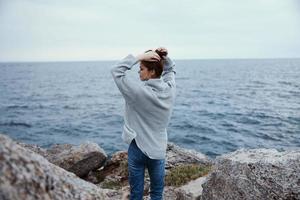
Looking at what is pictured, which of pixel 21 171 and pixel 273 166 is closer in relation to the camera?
pixel 21 171

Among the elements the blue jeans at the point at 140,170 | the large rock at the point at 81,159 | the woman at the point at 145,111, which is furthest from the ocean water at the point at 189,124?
the woman at the point at 145,111

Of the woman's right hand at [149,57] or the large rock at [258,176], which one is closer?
the woman's right hand at [149,57]

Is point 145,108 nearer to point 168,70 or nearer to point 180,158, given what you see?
point 168,70

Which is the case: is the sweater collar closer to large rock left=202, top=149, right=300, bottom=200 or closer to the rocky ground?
the rocky ground

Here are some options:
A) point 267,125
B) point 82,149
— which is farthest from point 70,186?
point 267,125

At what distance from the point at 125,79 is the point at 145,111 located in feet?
1.62

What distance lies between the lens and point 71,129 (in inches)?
1196

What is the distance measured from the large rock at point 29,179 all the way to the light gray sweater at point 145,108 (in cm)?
147

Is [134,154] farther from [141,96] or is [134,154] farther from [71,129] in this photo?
[71,129]

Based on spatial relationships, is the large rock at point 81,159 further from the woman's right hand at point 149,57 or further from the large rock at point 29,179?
the large rock at point 29,179

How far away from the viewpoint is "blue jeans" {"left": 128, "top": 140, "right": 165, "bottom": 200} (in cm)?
463

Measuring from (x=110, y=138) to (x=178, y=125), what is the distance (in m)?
7.10

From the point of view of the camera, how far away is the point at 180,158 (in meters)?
11.6

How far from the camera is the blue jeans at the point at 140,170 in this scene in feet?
15.2
